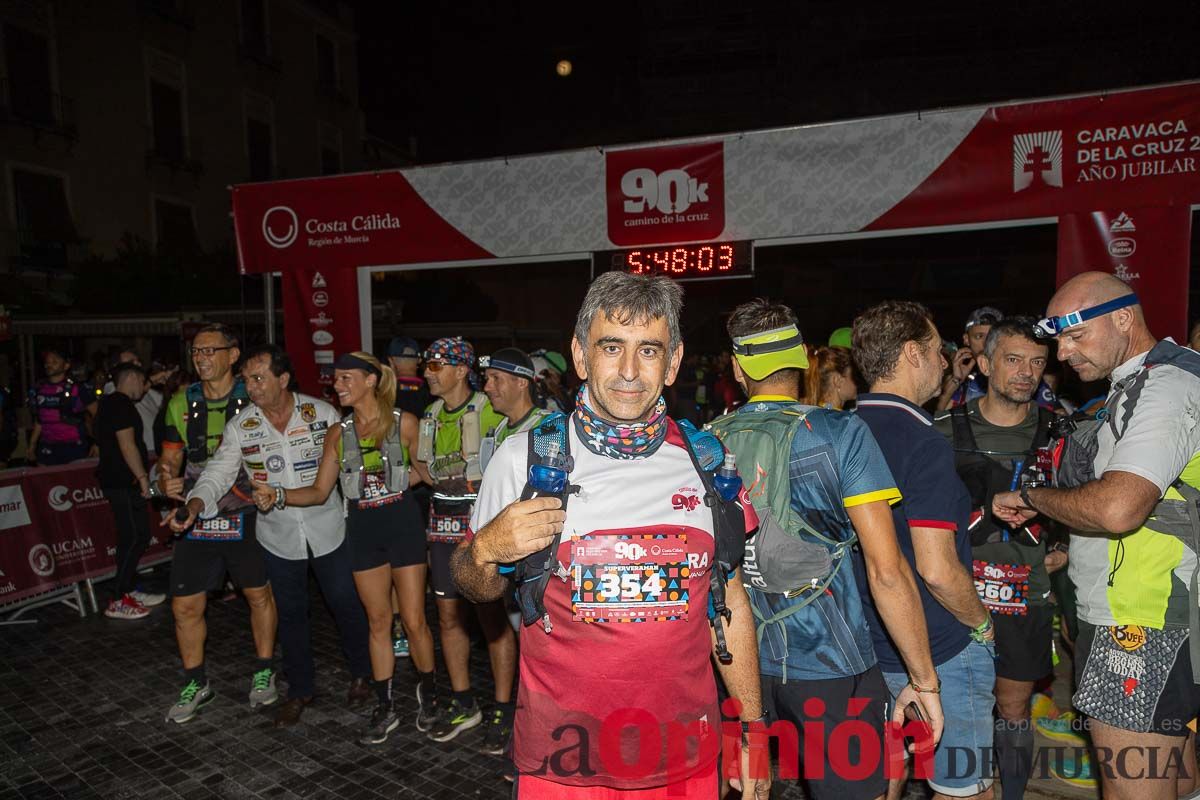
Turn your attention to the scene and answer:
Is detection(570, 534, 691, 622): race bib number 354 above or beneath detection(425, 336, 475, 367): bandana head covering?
beneath

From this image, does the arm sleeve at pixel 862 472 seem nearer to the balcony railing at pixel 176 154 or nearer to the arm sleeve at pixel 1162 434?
the arm sleeve at pixel 1162 434

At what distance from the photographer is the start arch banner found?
600cm

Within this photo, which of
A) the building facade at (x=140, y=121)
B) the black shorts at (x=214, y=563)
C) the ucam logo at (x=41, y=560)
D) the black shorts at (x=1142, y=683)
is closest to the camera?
the black shorts at (x=1142, y=683)

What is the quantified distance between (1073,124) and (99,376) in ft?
52.5

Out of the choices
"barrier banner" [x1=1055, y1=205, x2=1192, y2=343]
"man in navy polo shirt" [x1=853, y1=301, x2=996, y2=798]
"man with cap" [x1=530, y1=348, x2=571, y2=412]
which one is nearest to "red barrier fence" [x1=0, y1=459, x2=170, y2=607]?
"man with cap" [x1=530, y1=348, x2=571, y2=412]

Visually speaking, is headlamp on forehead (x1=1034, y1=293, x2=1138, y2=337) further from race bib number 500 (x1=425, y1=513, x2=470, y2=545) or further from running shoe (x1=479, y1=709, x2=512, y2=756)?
running shoe (x1=479, y1=709, x2=512, y2=756)

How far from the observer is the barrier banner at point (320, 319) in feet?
28.6

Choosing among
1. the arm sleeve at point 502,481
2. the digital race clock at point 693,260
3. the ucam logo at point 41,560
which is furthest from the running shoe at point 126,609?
the arm sleeve at point 502,481

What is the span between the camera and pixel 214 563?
16.0 feet

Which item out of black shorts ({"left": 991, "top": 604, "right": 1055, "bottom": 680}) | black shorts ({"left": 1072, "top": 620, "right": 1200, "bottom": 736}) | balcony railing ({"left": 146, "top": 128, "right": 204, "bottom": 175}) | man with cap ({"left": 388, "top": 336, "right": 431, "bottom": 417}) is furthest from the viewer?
balcony railing ({"left": 146, "top": 128, "right": 204, "bottom": 175})

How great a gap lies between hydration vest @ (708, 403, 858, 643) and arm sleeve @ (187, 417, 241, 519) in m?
3.46

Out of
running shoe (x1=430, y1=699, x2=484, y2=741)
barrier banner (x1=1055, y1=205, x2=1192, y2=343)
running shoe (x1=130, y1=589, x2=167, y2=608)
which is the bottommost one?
running shoe (x1=130, y1=589, x2=167, y2=608)

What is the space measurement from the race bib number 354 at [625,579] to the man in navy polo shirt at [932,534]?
3.80 ft

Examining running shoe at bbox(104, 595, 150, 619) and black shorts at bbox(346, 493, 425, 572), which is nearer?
black shorts at bbox(346, 493, 425, 572)
